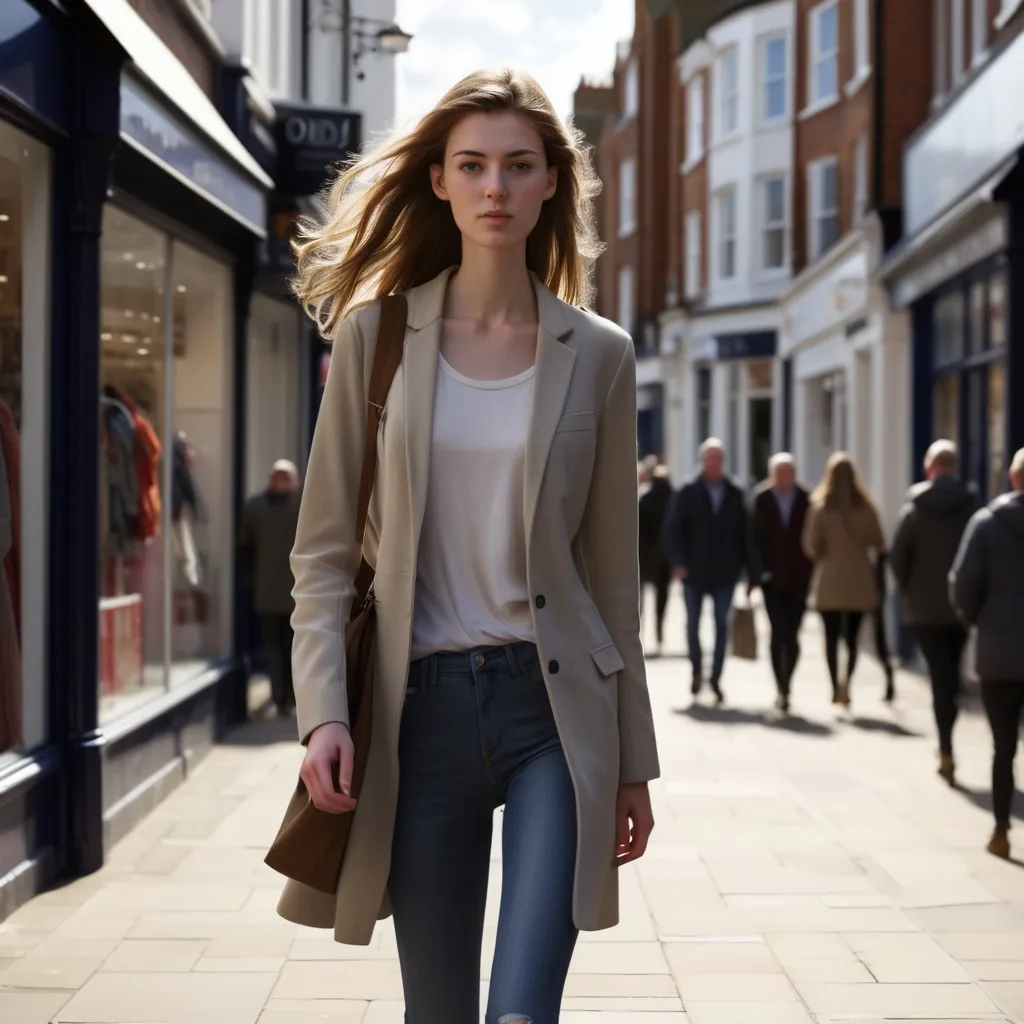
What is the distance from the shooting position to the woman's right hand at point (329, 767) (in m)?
2.86

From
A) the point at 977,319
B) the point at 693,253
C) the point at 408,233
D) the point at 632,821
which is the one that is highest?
the point at 693,253

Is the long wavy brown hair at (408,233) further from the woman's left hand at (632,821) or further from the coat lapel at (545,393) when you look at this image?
the woman's left hand at (632,821)

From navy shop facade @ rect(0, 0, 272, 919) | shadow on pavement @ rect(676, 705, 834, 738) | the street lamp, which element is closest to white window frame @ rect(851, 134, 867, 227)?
the street lamp

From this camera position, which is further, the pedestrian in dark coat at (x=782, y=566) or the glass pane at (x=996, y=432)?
the glass pane at (x=996, y=432)

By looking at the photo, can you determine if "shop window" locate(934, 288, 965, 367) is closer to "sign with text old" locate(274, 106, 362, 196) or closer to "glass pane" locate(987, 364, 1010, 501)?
"glass pane" locate(987, 364, 1010, 501)

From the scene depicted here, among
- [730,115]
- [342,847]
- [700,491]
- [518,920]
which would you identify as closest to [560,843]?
[518,920]

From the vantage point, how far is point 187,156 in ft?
29.5

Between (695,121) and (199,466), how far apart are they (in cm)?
A: 2700

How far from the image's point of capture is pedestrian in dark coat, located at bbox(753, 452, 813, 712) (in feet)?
41.8

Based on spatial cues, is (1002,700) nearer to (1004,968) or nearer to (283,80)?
(1004,968)

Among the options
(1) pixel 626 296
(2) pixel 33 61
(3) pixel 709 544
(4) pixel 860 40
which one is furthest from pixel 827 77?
(2) pixel 33 61

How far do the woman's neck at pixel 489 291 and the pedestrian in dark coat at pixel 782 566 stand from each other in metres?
9.79

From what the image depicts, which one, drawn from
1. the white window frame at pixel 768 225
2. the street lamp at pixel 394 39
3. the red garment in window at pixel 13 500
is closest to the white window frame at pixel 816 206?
the white window frame at pixel 768 225

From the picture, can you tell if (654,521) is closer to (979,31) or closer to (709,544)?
(709,544)
